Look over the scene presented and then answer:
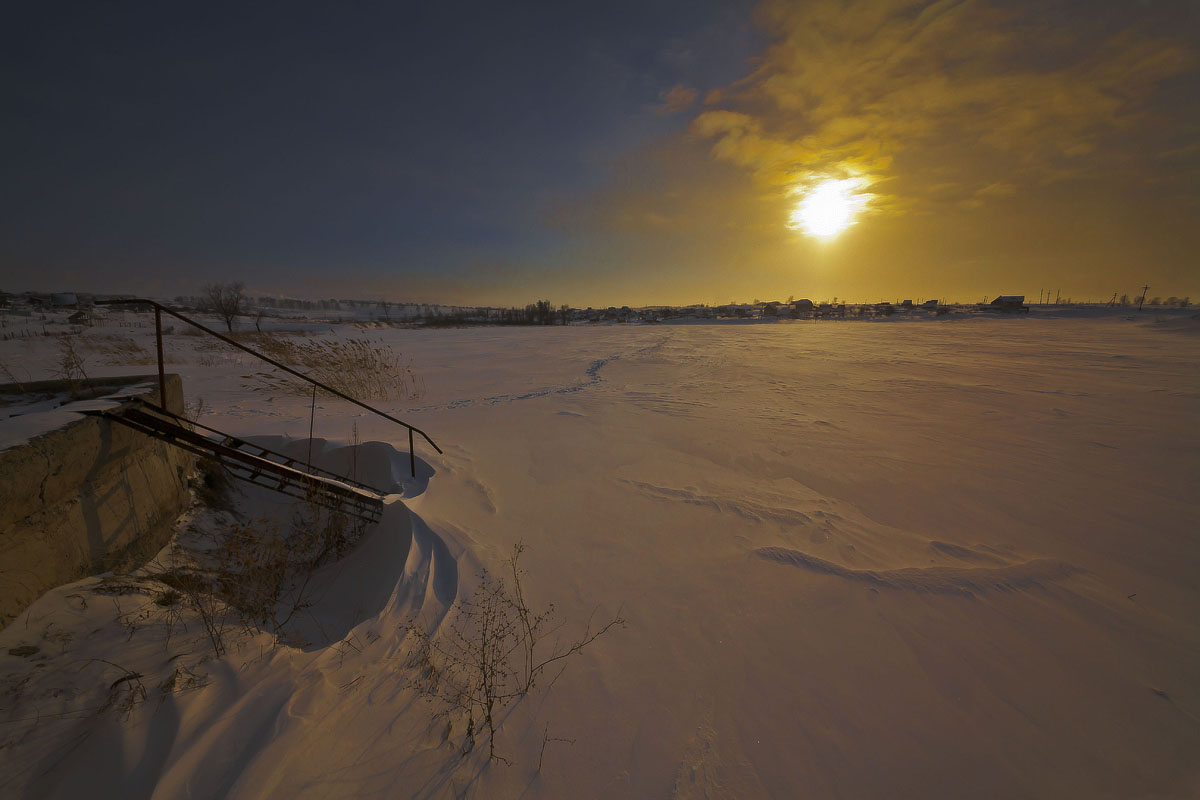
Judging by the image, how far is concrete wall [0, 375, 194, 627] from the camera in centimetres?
262

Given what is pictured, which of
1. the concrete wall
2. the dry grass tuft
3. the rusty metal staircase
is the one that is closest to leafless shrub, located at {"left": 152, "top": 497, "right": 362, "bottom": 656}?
the rusty metal staircase

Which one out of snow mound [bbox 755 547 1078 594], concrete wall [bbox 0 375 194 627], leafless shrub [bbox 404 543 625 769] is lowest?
leafless shrub [bbox 404 543 625 769]

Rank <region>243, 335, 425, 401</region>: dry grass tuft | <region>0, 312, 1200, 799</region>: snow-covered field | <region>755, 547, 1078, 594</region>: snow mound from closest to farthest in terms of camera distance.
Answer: <region>0, 312, 1200, 799</region>: snow-covered field
<region>755, 547, 1078, 594</region>: snow mound
<region>243, 335, 425, 401</region>: dry grass tuft

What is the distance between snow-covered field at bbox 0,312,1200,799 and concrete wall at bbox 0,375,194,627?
0.90 feet

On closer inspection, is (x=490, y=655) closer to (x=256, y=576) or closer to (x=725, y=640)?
(x=725, y=640)

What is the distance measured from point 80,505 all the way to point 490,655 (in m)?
3.50

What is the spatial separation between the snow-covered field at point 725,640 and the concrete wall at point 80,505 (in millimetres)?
276

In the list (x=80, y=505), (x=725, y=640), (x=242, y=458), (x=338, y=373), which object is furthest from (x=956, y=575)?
(x=338, y=373)

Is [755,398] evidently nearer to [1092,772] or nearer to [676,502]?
[676,502]

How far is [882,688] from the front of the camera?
102 inches

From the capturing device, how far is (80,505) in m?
3.20

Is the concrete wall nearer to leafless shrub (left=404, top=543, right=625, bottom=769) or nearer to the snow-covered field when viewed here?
the snow-covered field

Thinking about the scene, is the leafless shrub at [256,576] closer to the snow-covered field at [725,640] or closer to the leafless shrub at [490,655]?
the snow-covered field at [725,640]

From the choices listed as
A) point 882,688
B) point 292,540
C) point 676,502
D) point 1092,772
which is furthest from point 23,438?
point 1092,772
